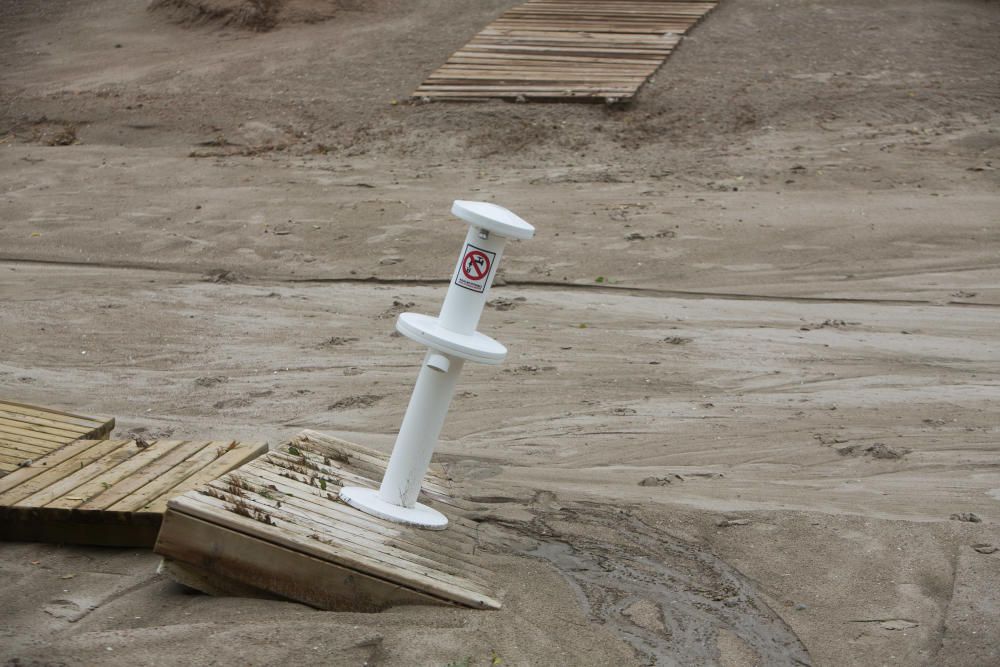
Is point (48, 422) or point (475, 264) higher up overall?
point (475, 264)

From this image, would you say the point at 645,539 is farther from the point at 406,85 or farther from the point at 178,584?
the point at 406,85

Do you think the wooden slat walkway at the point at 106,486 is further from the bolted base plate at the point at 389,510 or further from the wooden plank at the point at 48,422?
the bolted base plate at the point at 389,510

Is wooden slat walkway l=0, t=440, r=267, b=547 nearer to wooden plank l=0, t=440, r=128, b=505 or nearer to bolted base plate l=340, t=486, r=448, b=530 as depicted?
wooden plank l=0, t=440, r=128, b=505

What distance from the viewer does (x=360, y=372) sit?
7.30 metres

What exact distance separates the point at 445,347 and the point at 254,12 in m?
12.9

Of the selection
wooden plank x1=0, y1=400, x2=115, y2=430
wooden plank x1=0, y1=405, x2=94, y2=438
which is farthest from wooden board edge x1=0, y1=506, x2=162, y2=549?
wooden plank x1=0, y1=400, x2=115, y2=430

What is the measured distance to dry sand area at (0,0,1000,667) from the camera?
4328 millimetres

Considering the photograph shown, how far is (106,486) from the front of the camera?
4918 millimetres

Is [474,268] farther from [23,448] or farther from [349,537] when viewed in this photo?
[23,448]

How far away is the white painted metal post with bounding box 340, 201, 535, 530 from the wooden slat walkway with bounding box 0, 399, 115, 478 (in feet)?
5.92

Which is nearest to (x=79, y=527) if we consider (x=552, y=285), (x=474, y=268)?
(x=474, y=268)

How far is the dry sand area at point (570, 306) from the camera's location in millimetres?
4328

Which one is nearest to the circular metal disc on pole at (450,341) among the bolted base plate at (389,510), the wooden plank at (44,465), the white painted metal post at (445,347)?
the white painted metal post at (445,347)

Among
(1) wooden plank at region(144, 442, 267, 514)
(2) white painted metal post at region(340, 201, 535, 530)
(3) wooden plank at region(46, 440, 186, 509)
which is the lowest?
(3) wooden plank at region(46, 440, 186, 509)
